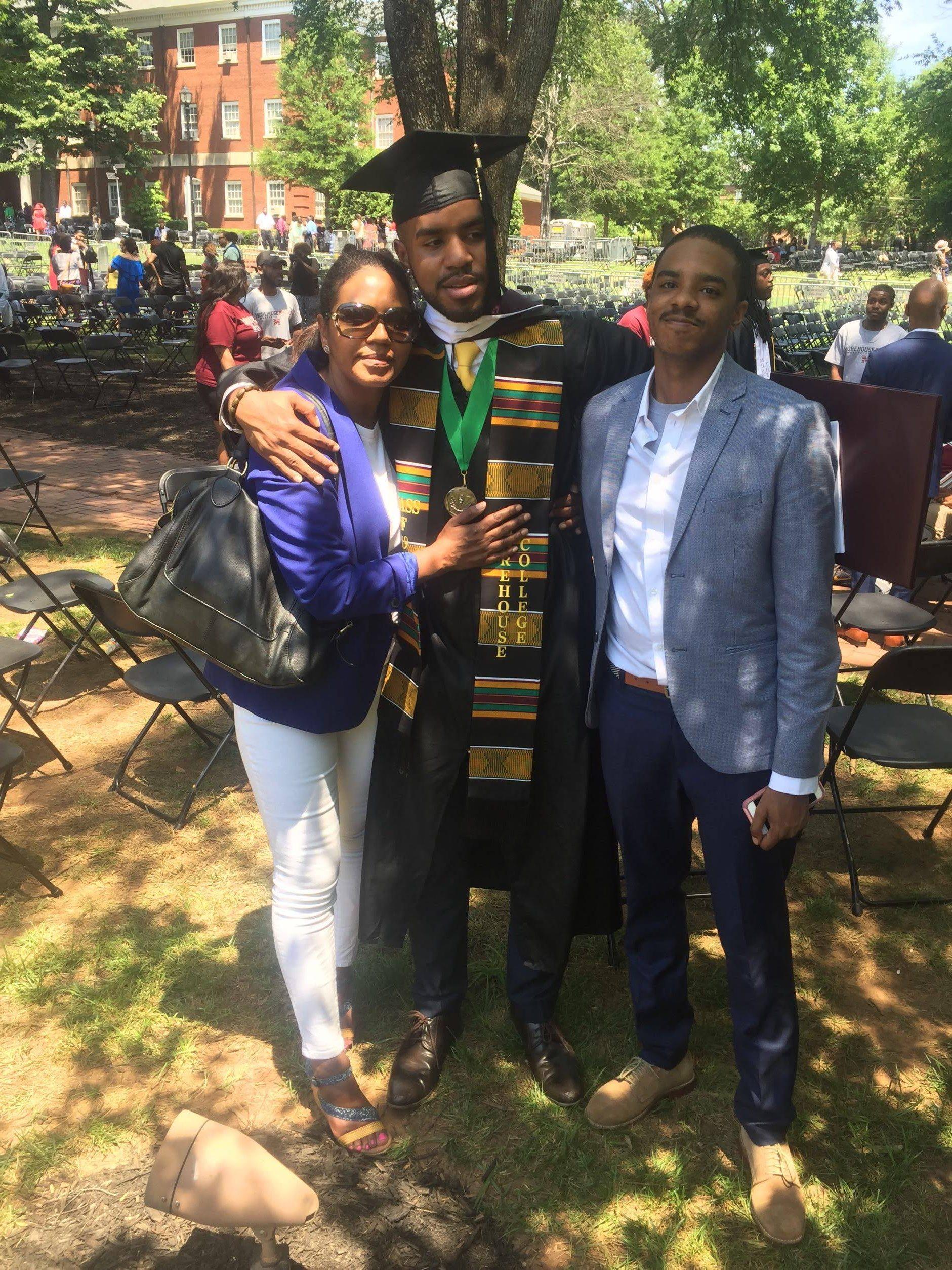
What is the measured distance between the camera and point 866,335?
8.06 metres

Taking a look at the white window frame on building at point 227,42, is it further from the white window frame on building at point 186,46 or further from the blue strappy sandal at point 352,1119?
the blue strappy sandal at point 352,1119

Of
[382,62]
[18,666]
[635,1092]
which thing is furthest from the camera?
[382,62]

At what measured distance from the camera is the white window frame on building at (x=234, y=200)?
50.0 metres

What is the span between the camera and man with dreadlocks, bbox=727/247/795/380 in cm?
240

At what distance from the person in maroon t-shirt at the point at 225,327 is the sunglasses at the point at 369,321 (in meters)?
6.19

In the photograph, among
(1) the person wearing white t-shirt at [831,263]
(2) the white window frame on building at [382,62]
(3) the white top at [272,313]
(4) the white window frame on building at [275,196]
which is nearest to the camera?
(3) the white top at [272,313]

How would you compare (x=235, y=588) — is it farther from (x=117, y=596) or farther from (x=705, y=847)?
(x=117, y=596)

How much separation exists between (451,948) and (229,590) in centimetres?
119

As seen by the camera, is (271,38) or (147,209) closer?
(147,209)

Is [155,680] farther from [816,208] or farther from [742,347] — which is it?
[816,208]

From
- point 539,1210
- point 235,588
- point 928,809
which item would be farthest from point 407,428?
point 928,809

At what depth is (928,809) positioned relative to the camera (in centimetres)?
396

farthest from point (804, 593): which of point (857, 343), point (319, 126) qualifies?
point (319, 126)

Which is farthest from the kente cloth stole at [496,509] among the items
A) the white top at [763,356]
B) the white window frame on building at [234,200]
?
the white window frame on building at [234,200]
